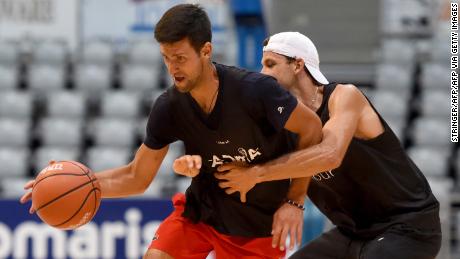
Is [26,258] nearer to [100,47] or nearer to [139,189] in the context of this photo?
[139,189]

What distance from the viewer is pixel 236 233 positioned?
14.3ft

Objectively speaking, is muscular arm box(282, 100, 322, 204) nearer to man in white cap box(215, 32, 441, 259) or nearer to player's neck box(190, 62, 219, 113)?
man in white cap box(215, 32, 441, 259)

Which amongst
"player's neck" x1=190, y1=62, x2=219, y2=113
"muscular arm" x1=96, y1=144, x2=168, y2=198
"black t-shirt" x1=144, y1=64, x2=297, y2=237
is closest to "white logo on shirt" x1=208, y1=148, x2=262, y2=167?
"black t-shirt" x1=144, y1=64, x2=297, y2=237

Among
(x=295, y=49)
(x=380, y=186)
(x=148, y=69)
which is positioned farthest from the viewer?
(x=148, y=69)

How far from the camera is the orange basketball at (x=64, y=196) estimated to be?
13.6 feet

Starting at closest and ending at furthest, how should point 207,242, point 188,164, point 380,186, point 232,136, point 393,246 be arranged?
point 188,164, point 232,136, point 393,246, point 380,186, point 207,242

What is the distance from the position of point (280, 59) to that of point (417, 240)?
1212 millimetres

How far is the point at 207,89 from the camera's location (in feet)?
13.3

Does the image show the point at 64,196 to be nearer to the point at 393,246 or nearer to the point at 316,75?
the point at 316,75

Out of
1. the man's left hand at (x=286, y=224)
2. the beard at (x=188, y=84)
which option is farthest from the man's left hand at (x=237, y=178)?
the beard at (x=188, y=84)

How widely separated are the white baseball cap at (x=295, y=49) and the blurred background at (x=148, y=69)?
367cm

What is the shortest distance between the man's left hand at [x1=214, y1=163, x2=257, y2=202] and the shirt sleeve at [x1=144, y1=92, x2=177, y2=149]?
1.12 feet

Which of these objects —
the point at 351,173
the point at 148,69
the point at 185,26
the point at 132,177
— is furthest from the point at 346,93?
the point at 148,69

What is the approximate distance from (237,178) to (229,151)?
16 centimetres
